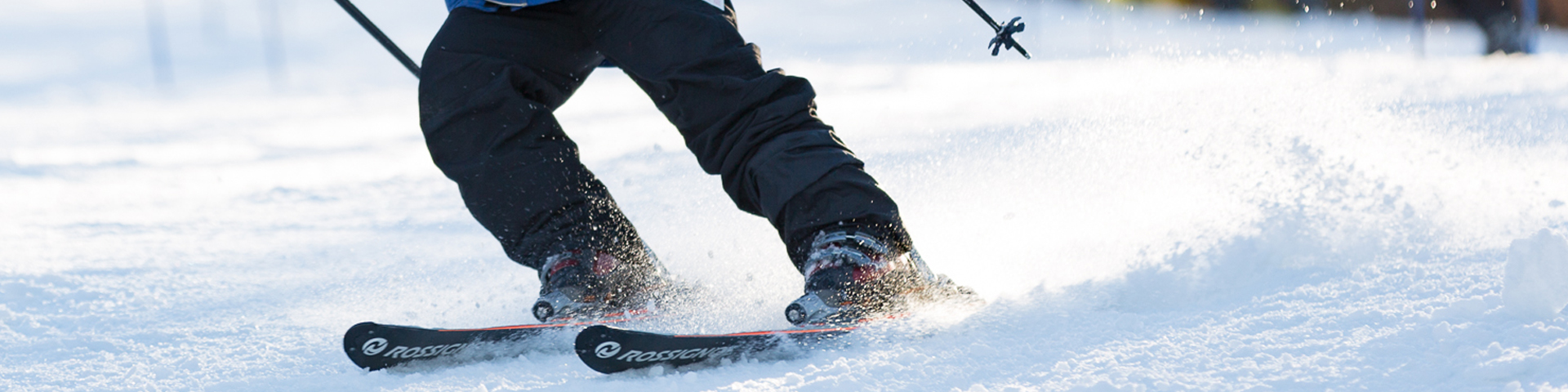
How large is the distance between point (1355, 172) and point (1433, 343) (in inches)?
37.7

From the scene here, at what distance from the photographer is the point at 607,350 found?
1396mm

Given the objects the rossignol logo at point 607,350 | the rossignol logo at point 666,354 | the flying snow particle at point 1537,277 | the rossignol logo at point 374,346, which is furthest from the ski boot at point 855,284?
the flying snow particle at point 1537,277

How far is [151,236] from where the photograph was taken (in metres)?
2.96

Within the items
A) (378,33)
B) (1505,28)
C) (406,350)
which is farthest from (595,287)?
(1505,28)

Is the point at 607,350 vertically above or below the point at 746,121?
below

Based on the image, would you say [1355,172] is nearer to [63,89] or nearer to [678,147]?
[678,147]

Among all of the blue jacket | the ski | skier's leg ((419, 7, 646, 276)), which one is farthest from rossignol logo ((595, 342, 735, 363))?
the blue jacket

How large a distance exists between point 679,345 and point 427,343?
332mm

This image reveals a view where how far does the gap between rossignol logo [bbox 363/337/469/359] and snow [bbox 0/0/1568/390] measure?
2cm

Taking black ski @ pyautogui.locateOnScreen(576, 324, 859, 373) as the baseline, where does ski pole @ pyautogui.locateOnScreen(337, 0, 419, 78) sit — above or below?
above

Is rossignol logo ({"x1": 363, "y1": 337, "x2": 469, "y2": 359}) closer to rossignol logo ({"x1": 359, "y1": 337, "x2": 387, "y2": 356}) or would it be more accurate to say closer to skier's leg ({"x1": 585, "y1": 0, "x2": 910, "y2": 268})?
rossignol logo ({"x1": 359, "y1": 337, "x2": 387, "y2": 356})

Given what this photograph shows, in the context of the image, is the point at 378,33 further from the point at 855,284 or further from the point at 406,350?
the point at 855,284

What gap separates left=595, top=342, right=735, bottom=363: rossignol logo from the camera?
140cm

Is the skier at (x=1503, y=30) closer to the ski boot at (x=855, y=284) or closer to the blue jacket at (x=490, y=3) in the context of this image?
the ski boot at (x=855, y=284)
